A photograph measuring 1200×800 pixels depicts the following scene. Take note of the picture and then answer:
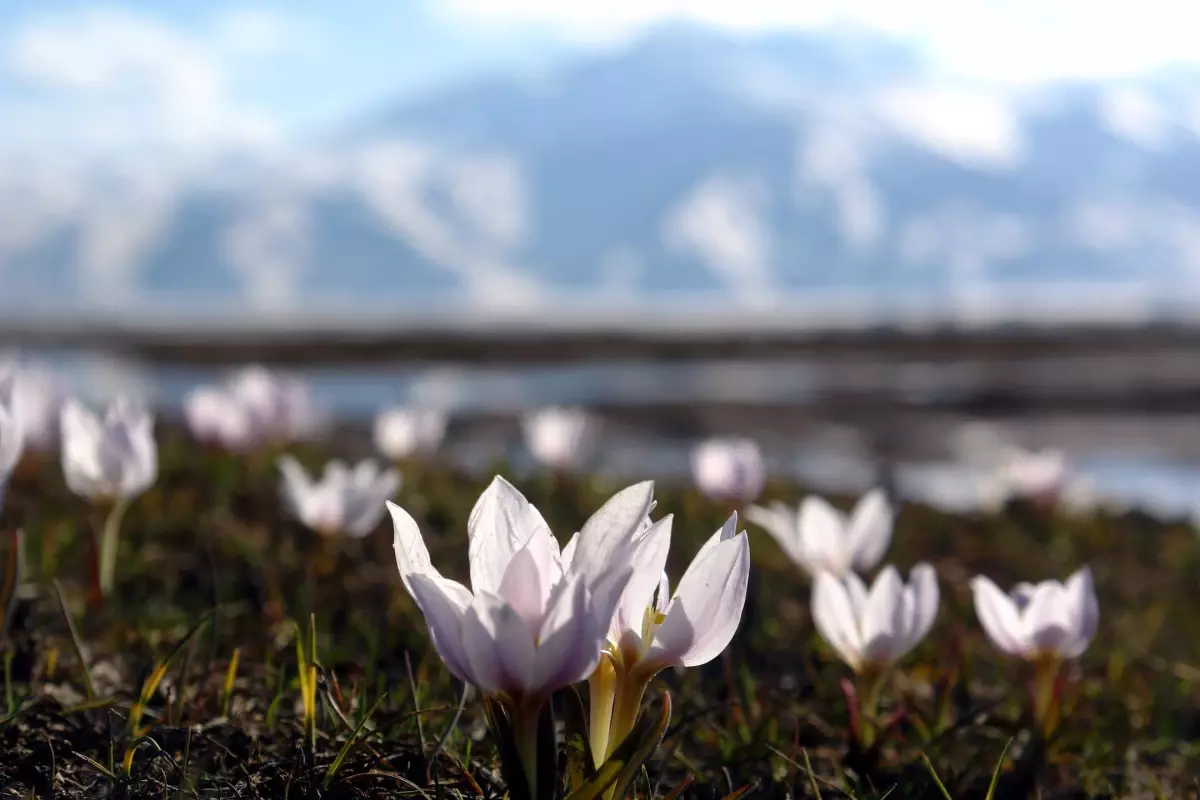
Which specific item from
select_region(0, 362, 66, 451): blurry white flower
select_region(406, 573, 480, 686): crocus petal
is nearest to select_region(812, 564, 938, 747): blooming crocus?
select_region(406, 573, 480, 686): crocus petal

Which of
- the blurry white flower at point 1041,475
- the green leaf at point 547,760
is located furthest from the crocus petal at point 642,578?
the blurry white flower at point 1041,475

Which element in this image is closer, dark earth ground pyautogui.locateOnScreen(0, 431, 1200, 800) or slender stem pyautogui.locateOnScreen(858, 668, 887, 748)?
dark earth ground pyautogui.locateOnScreen(0, 431, 1200, 800)

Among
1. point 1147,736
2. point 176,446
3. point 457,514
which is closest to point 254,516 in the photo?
point 457,514

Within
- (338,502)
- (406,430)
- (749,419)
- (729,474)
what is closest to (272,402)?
(406,430)

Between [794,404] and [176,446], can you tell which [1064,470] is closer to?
[176,446]

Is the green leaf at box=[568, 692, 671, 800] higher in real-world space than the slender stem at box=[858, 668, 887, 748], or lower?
higher

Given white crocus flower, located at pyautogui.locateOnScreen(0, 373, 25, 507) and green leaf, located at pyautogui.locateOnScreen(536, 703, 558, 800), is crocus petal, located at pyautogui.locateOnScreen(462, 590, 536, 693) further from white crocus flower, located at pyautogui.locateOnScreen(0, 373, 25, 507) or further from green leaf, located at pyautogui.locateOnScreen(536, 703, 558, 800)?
white crocus flower, located at pyautogui.locateOnScreen(0, 373, 25, 507)

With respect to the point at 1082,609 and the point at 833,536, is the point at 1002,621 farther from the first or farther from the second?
the point at 833,536
